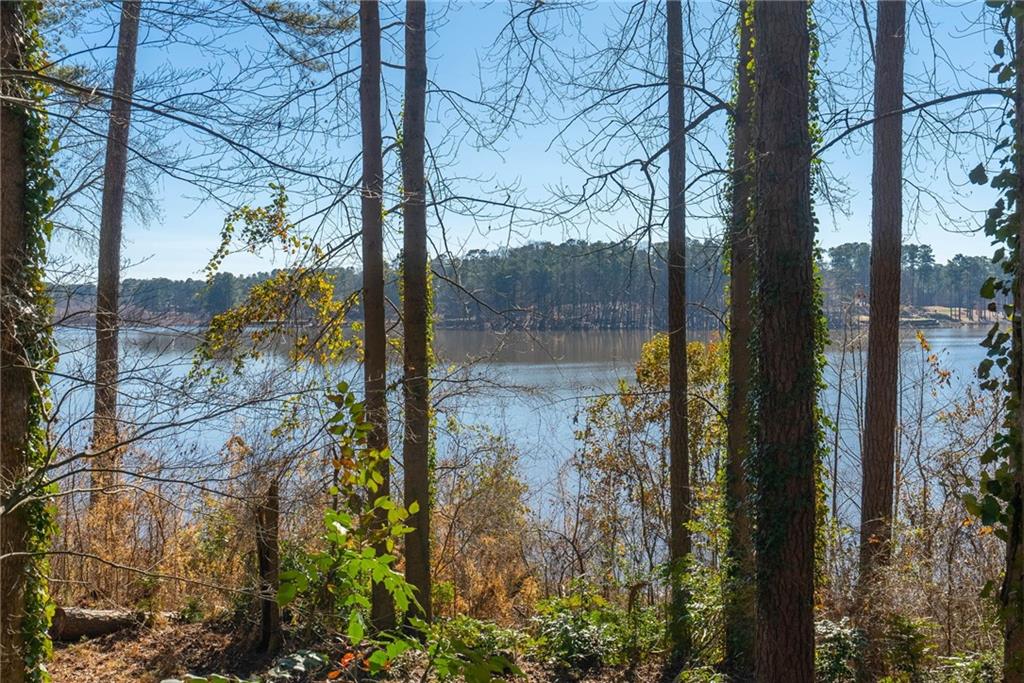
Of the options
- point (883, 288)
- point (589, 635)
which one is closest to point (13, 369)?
point (589, 635)

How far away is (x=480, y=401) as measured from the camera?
33.5ft

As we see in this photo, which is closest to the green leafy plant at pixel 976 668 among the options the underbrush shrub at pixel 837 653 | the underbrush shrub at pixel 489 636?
the underbrush shrub at pixel 837 653

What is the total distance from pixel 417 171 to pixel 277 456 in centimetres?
297

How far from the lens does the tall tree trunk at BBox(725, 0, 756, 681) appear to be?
296 inches

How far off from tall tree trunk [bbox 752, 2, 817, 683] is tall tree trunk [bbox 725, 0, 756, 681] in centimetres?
181

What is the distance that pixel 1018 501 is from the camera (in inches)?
142

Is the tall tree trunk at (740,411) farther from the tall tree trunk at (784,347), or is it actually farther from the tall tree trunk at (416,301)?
the tall tree trunk at (416,301)

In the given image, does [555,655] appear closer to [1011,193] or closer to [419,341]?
[419,341]

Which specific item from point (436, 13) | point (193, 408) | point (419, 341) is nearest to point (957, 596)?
point (419, 341)

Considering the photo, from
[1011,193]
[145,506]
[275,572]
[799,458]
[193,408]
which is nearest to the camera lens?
[1011,193]

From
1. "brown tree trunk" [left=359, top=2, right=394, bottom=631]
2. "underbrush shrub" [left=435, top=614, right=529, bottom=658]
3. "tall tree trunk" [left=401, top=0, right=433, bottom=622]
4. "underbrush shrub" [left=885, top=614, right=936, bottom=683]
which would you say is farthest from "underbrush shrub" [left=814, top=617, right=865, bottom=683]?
"brown tree trunk" [left=359, top=2, right=394, bottom=631]

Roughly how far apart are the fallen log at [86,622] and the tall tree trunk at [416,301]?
2.49 meters

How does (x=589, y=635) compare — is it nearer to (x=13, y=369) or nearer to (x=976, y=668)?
(x=976, y=668)

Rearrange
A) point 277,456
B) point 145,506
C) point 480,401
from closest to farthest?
point 277,456, point 145,506, point 480,401
